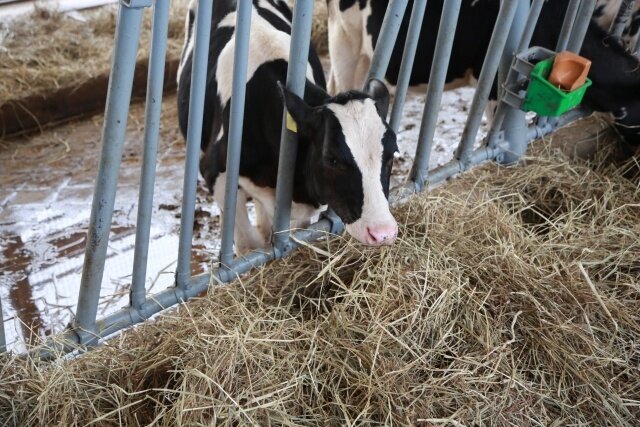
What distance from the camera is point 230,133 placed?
2.57 metres

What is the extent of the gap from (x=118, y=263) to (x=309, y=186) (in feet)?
5.17

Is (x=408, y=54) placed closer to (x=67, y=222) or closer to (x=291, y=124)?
(x=291, y=124)

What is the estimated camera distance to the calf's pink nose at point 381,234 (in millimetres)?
2549

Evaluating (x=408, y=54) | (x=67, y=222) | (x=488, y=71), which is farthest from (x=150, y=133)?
(x=67, y=222)

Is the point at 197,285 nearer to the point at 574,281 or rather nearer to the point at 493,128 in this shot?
the point at 574,281

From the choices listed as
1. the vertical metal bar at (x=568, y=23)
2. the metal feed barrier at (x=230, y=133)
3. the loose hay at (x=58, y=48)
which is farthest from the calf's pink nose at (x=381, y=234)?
the loose hay at (x=58, y=48)

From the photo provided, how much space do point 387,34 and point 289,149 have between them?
590 mm

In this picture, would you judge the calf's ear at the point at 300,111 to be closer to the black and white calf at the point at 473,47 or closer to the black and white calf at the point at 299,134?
the black and white calf at the point at 299,134

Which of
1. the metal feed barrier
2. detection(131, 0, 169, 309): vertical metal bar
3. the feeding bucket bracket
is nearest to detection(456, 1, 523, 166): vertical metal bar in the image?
the metal feed barrier

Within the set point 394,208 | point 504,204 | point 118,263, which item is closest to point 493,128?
point 504,204

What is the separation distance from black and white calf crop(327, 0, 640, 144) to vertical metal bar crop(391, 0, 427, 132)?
1419 mm

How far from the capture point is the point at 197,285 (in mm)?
2684

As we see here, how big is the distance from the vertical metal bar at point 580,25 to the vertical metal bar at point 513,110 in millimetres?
411

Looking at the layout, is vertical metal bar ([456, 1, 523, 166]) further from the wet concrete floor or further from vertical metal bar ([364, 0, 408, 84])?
the wet concrete floor
